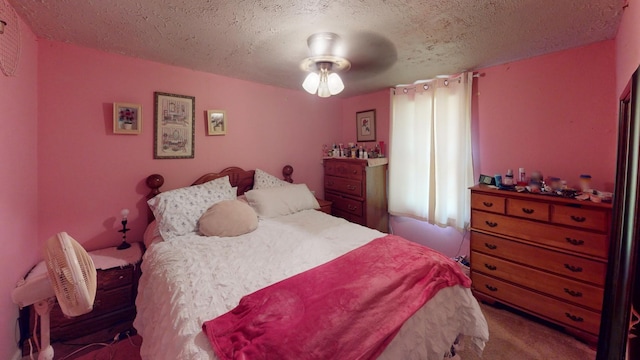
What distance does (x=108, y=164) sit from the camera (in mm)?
2203

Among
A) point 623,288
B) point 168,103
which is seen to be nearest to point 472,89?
point 623,288

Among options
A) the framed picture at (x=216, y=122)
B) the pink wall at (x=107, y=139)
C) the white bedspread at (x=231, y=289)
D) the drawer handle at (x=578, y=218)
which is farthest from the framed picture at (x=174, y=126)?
the drawer handle at (x=578, y=218)

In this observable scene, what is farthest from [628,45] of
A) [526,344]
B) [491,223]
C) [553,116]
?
[526,344]

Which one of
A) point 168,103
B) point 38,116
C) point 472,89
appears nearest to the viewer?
point 38,116

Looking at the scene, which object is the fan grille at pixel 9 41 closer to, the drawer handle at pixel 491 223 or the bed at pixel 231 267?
the bed at pixel 231 267

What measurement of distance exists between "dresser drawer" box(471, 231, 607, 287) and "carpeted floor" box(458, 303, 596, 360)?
471 millimetres

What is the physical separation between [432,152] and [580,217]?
4.66 ft

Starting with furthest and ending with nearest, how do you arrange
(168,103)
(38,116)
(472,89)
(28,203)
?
1. (472,89)
2. (168,103)
3. (38,116)
4. (28,203)

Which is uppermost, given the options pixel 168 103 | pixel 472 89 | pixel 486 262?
pixel 472 89

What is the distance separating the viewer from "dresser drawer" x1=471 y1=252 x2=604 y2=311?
174 cm

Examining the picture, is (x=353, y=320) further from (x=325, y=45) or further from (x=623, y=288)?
(x=325, y=45)

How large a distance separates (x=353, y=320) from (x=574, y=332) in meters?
1.96

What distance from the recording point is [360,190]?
10.4 feet

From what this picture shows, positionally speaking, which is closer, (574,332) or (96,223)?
(574,332)
